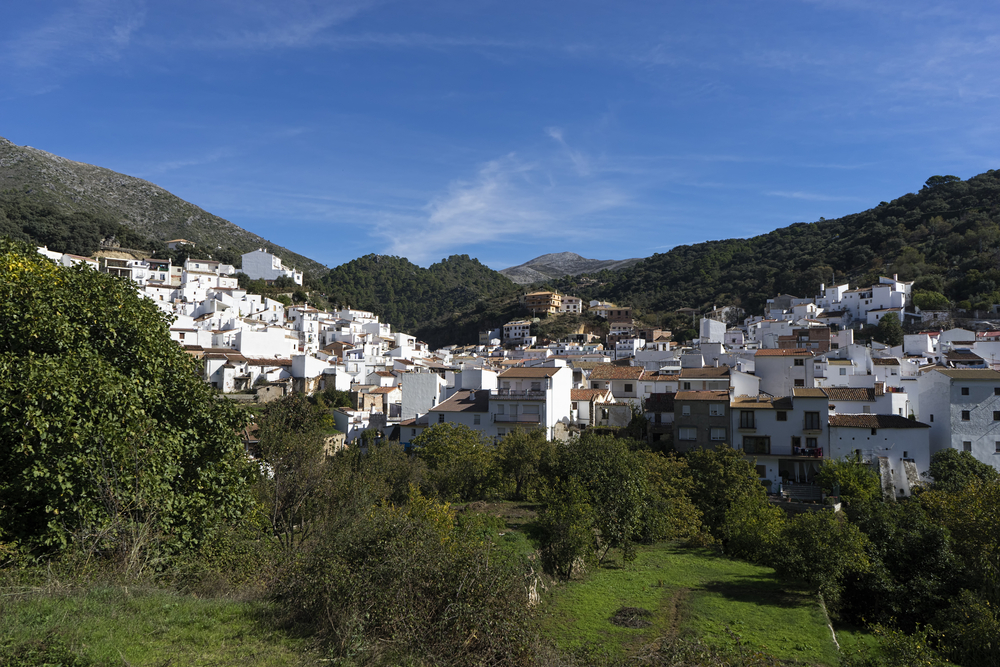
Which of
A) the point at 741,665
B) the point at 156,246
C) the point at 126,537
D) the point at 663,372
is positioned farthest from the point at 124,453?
the point at 156,246

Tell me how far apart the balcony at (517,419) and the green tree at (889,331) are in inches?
1866

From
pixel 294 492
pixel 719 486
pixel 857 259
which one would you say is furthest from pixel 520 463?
pixel 857 259

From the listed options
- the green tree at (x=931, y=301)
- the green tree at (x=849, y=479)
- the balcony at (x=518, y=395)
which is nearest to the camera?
the green tree at (x=849, y=479)

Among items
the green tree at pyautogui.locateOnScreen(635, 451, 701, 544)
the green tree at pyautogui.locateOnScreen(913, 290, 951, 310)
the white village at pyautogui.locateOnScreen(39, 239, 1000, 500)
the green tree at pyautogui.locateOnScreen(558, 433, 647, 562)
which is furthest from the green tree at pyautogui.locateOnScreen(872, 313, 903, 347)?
the green tree at pyautogui.locateOnScreen(558, 433, 647, 562)

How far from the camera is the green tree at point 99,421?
24.7 ft

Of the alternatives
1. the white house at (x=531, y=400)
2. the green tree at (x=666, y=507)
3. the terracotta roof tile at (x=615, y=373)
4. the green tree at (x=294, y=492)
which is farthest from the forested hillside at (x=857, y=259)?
the green tree at (x=294, y=492)

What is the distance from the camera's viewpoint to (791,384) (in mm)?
37062

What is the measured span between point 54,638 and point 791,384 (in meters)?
38.0

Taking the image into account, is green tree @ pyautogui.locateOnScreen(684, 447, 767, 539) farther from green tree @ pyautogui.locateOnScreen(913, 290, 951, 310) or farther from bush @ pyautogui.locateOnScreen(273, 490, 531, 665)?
green tree @ pyautogui.locateOnScreen(913, 290, 951, 310)

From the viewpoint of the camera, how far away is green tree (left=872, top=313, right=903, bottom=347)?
6288 cm

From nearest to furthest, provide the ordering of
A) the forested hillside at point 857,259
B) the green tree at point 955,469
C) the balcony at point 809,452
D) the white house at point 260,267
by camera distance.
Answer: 1. the green tree at point 955,469
2. the balcony at point 809,452
3. the forested hillside at point 857,259
4. the white house at point 260,267

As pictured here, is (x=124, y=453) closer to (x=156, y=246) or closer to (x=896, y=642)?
(x=896, y=642)

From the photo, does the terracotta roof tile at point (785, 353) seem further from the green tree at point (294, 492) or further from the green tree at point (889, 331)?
the green tree at point (889, 331)

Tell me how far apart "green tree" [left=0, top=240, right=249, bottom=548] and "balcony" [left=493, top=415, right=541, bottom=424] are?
22893 millimetres
